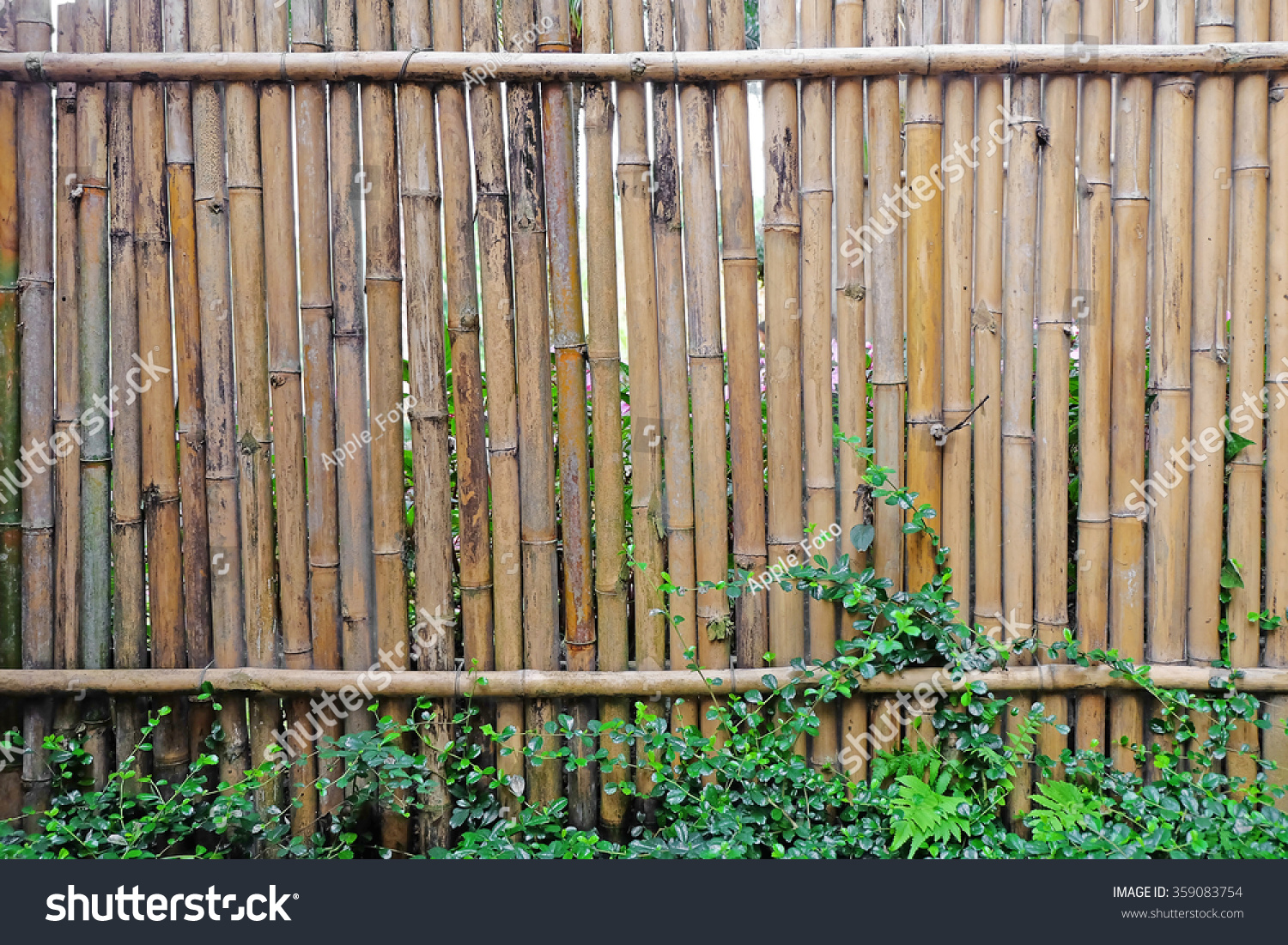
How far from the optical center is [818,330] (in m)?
2.45

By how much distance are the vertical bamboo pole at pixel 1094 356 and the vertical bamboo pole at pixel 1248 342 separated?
0.37 m

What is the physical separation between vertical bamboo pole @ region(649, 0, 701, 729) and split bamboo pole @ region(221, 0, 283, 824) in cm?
115

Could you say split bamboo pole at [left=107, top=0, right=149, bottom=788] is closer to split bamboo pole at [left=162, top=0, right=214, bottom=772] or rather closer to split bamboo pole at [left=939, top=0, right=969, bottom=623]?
split bamboo pole at [left=162, top=0, right=214, bottom=772]

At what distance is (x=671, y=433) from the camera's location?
2469mm

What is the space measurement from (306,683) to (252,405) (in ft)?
2.80

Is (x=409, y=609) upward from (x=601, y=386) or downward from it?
downward

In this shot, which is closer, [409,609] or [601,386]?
[601,386]

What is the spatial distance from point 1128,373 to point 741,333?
1165mm

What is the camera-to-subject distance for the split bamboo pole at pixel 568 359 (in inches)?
94.9

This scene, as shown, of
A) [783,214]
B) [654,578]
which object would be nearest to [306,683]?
[654,578]

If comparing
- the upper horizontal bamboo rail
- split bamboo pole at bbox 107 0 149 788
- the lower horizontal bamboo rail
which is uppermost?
the upper horizontal bamboo rail

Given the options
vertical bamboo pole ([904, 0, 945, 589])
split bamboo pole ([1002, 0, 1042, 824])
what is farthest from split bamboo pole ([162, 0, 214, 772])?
split bamboo pole ([1002, 0, 1042, 824])

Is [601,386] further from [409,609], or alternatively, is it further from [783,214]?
[409,609]

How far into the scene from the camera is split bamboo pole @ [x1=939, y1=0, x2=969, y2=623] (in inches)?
94.4
